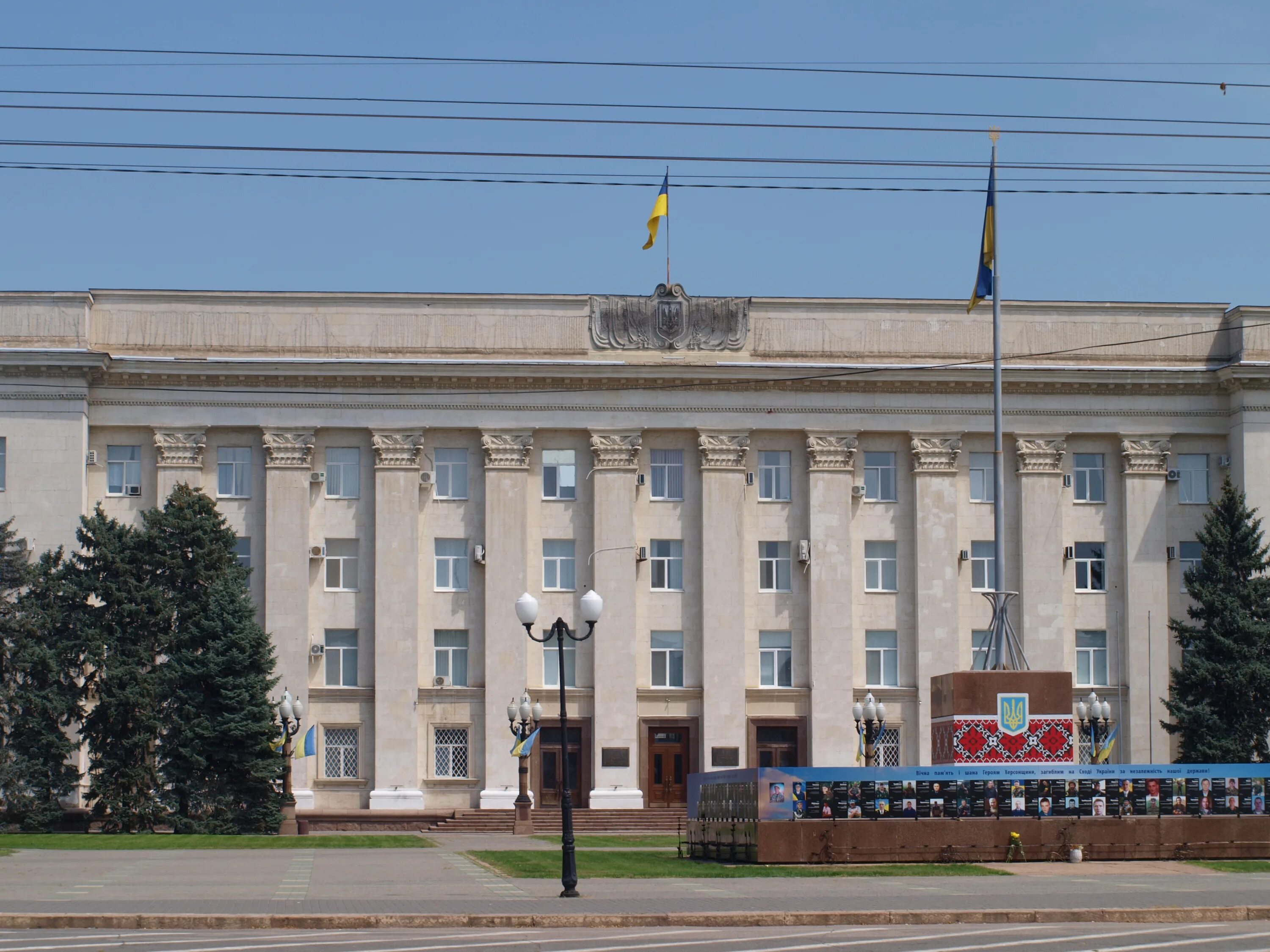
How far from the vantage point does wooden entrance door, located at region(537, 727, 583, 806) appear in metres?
55.8

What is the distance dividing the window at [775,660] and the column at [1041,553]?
7138 millimetres

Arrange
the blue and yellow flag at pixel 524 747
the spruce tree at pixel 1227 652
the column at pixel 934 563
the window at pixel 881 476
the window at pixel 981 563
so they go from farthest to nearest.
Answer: the window at pixel 881 476, the window at pixel 981 563, the column at pixel 934 563, the spruce tree at pixel 1227 652, the blue and yellow flag at pixel 524 747

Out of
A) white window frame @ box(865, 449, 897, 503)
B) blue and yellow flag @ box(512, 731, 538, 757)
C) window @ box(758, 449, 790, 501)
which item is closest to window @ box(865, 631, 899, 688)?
white window frame @ box(865, 449, 897, 503)

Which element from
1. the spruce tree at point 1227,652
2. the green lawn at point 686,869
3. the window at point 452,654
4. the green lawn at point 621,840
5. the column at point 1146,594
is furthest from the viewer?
the column at point 1146,594

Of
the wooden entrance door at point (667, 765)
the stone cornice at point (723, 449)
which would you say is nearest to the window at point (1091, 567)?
the stone cornice at point (723, 449)

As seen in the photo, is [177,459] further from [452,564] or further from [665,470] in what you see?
[665,470]

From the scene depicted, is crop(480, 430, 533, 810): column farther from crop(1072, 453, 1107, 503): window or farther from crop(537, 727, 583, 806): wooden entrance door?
crop(1072, 453, 1107, 503): window

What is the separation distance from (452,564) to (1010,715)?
81.0 ft

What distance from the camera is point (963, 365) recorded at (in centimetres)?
5728

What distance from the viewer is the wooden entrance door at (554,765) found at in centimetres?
5584

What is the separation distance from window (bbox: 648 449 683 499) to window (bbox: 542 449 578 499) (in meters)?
2.45

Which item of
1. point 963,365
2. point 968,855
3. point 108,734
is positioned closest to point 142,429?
point 108,734

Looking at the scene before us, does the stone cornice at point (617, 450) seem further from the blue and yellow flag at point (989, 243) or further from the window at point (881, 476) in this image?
the blue and yellow flag at point (989, 243)

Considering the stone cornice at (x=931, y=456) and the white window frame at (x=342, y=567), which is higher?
the stone cornice at (x=931, y=456)
